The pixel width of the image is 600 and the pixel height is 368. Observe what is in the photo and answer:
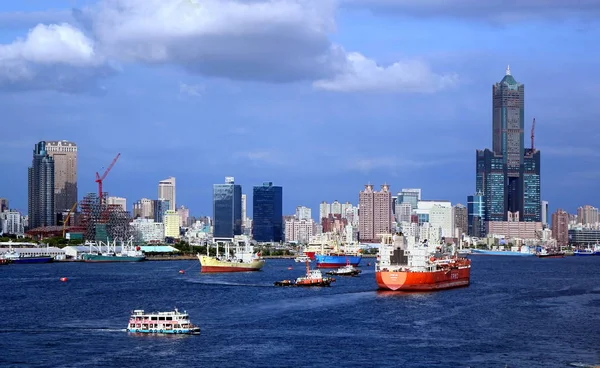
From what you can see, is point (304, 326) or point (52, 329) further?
point (304, 326)

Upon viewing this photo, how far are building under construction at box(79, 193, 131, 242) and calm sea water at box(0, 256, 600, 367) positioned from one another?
95560 millimetres

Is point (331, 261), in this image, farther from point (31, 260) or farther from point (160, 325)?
point (160, 325)

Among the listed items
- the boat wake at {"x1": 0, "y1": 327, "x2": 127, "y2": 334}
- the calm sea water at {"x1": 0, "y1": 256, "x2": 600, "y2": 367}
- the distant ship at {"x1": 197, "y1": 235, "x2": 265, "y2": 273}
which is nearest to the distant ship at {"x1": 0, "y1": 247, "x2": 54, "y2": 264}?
the distant ship at {"x1": 197, "y1": 235, "x2": 265, "y2": 273}

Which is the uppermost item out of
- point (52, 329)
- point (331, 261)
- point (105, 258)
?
point (331, 261)

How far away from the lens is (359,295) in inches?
2591

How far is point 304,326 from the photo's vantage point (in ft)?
158

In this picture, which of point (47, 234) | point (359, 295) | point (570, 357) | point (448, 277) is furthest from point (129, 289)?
point (47, 234)

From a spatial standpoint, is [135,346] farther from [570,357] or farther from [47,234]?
[47,234]

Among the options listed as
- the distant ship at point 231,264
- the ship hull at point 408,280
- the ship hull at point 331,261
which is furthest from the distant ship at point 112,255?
the ship hull at point 408,280

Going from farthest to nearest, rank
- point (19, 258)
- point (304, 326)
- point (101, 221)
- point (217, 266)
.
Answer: point (101, 221) → point (19, 258) → point (217, 266) → point (304, 326)

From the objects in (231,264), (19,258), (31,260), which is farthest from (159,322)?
(19,258)

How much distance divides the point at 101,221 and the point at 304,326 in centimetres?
12995

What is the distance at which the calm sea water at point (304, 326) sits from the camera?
3800 centimetres

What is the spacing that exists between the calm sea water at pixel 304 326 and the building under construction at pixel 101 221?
95560 mm
